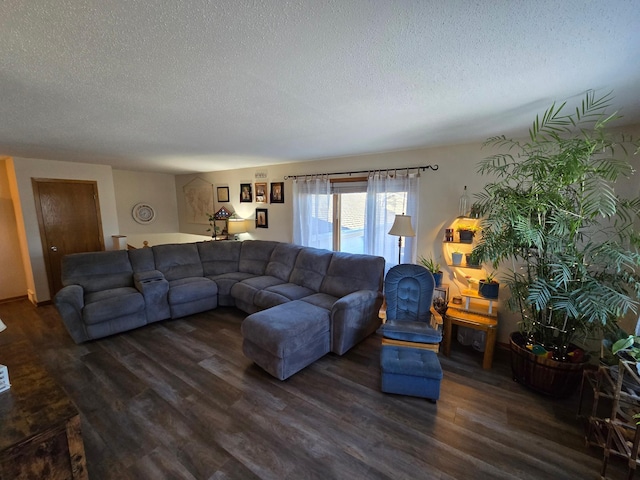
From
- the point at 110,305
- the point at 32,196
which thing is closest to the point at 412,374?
the point at 110,305

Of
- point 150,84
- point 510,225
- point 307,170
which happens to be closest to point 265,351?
point 150,84

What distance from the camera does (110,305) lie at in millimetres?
3115

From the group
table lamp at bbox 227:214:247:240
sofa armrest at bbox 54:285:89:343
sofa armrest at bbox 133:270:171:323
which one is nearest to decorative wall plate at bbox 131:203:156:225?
table lamp at bbox 227:214:247:240

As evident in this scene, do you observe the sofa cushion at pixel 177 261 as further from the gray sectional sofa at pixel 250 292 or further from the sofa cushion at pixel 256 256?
the sofa cushion at pixel 256 256

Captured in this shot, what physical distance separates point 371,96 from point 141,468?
2.72 m

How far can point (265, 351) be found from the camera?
2457 mm

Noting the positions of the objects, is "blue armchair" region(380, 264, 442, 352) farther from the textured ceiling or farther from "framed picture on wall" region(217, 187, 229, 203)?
"framed picture on wall" region(217, 187, 229, 203)

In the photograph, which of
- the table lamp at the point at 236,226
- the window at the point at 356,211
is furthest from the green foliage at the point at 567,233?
the table lamp at the point at 236,226

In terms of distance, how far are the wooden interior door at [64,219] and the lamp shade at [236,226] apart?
2.15m

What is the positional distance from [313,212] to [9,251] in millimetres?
4873

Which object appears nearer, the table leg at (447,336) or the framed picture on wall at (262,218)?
the table leg at (447,336)

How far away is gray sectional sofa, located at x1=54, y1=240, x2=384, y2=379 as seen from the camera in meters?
2.55

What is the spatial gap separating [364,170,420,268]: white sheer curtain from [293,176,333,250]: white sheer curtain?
0.70 metres

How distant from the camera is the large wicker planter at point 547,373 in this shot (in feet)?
6.89
